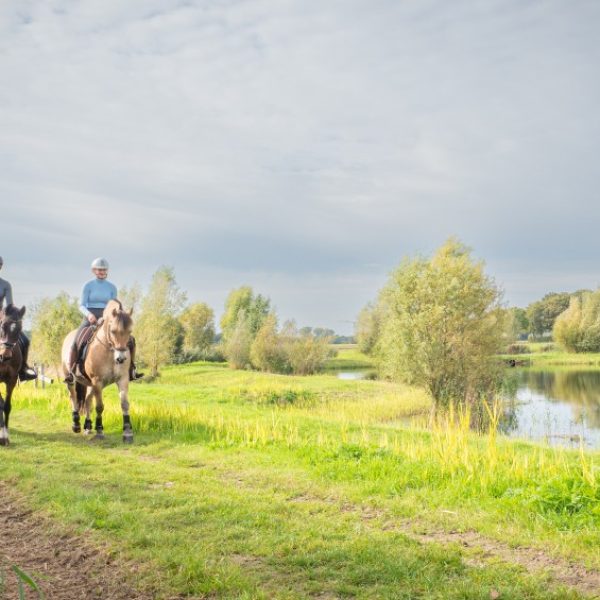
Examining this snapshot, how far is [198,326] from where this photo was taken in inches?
2648

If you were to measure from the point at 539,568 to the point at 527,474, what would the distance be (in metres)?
2.55

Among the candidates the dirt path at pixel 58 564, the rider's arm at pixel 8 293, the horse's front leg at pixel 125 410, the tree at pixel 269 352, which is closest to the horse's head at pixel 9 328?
the rider's arm at pixel 8 293

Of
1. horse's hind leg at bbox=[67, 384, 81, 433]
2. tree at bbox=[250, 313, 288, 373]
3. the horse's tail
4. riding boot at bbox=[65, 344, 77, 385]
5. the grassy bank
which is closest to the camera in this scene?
riding boot at bbox=[65, 344, 77, 385]

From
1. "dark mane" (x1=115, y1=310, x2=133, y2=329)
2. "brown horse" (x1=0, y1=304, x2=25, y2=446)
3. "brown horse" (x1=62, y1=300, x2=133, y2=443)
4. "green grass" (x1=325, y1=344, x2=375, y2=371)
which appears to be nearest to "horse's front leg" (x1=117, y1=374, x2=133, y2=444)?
"brown horse" (x1=62, y1=300, x2=133, y2=443)

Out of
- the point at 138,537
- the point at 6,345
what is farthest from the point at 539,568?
the point at 6,345

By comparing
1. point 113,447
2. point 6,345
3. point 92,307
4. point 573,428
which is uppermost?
point 92,307

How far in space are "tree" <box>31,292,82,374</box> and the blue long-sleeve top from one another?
2442 cm

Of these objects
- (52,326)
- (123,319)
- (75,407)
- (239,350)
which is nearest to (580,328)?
(239,350)

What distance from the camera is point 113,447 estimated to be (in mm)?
10609

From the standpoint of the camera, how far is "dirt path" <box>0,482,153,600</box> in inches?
173

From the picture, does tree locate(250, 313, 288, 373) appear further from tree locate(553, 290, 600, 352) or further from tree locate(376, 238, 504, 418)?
tree locate(553, 290, 600, 352)

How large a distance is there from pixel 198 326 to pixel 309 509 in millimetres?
62048

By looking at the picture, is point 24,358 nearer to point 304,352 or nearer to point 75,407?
point 75,407

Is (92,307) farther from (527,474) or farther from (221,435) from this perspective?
(527,474)
